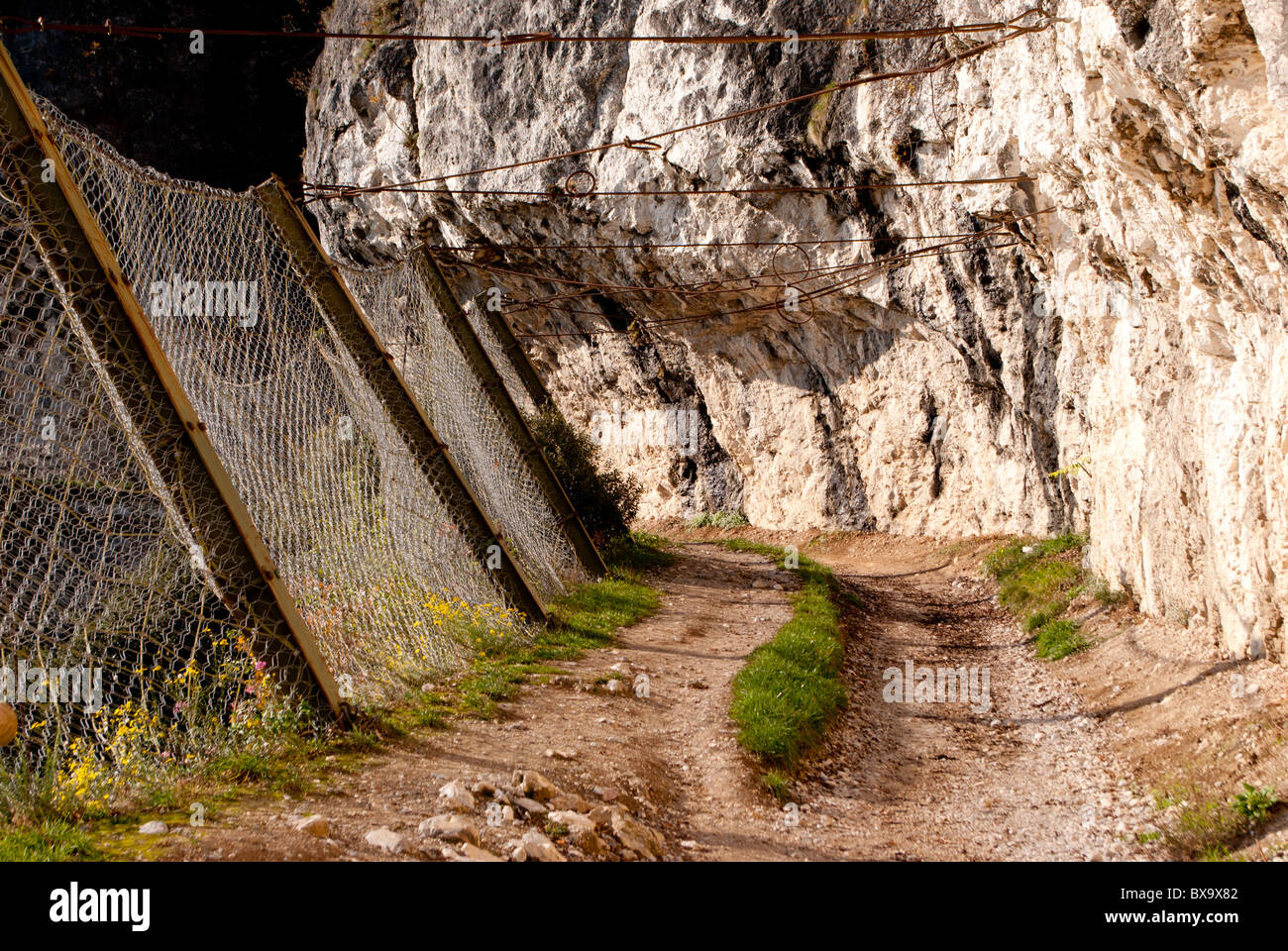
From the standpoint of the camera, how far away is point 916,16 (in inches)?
416

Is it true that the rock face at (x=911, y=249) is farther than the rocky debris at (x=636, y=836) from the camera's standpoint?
Yes

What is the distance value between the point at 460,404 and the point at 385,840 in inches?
201

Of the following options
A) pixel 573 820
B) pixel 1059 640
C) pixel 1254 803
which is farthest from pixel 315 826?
pixel 1059 640

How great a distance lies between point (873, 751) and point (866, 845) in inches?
55.4

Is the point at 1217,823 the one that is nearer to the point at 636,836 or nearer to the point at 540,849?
the point at 636,836

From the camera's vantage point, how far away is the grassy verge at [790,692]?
194 inches

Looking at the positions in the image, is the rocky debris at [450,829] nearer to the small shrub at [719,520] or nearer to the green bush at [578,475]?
the green bush at [578,475]

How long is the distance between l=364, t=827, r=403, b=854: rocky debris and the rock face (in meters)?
4.23

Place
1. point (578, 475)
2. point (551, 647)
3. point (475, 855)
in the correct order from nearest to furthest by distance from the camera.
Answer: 1. point (475, 855)
2. point (551, 647)
3. point (578, 475)

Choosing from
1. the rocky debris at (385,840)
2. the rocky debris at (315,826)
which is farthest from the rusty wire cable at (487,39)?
the rocky debris at (385,840)

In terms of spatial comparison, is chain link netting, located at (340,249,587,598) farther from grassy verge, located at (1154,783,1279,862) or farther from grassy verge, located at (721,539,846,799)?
grassy verge, located at (1154,783,1279,862)

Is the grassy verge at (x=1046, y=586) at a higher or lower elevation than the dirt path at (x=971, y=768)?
higher

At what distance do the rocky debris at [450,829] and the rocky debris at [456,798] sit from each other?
0.21m

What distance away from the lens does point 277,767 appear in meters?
3.82
